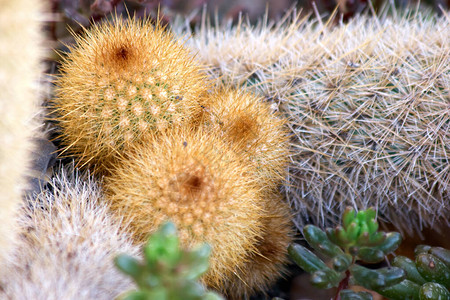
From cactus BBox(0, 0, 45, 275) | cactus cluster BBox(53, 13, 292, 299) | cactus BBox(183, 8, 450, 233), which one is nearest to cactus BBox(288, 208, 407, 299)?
cactus cluster BBox(53, 13, 292, 299)

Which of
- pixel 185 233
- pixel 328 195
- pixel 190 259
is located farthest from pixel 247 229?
pixel 328 195

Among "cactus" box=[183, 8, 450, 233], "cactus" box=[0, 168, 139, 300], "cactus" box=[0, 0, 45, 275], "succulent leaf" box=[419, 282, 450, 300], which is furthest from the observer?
"cactus" box=[183, 8, 450, 233]

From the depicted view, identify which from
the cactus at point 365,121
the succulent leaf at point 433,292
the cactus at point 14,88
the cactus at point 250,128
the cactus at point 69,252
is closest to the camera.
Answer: the cactus at point 14,88

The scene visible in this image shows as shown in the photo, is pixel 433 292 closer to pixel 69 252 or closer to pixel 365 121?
pixel 365 121

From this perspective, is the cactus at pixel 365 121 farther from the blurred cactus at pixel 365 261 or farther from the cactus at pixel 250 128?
the blurred cactus at pixel 365 261

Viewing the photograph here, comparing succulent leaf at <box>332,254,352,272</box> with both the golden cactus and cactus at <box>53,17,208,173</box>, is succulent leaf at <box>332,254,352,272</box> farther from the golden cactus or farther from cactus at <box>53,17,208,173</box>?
cactus at <box>53,17,208,173</box>

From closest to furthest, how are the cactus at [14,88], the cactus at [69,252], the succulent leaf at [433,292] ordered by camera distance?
the cactus at [14,88] → the cactus at [69,252] → the succulent leaf at [433,292]

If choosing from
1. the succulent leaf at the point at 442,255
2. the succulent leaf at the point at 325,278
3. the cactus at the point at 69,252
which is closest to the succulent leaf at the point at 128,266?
the cactus at the point at 69,252
